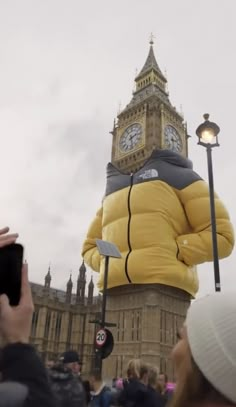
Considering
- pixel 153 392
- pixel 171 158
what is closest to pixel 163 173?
pixel 171 158

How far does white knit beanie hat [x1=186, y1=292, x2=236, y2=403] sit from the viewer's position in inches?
46.2

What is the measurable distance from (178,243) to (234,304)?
1481 centimetres

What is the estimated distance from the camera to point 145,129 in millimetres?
29828

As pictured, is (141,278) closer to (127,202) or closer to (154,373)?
(127,202)

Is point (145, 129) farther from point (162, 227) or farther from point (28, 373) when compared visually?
point (28, 373)

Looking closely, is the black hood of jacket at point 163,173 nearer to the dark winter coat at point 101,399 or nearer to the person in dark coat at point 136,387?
the dark winter coat at point 101,399

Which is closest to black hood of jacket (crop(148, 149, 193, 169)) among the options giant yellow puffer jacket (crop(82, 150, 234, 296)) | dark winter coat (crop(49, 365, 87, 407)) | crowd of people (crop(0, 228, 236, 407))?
giant yellow puffer jacket (crop(82, 150, 234, 296))

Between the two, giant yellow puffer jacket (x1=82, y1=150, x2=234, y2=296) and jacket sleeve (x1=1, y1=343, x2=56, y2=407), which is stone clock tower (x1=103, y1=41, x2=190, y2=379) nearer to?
giant yellow puffer jacket (x1=82, y1=150, x2=234, y2=296)

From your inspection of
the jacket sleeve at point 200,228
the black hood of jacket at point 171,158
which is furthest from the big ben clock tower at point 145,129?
the jacket sleeve at point 200,228

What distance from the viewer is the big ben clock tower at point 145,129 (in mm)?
29145

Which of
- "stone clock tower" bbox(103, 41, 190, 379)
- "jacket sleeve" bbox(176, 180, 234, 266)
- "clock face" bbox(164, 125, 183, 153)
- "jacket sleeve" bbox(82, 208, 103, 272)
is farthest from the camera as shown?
"clock face" bbox(164, 125, 183, 153)

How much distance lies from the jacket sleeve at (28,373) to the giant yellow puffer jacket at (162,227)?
45.8ft

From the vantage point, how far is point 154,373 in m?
4.96

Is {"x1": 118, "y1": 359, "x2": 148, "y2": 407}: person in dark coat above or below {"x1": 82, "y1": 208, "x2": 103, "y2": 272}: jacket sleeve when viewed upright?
below
